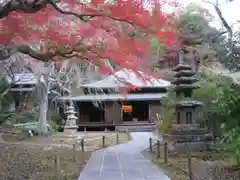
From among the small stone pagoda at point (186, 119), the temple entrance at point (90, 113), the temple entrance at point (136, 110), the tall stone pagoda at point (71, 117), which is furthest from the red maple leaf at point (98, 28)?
the temple entrance at point (136, 110)

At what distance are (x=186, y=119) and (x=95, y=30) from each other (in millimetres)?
6297

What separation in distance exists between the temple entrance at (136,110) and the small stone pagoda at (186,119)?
19.7 metres

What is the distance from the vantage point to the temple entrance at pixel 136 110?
36.1 meters

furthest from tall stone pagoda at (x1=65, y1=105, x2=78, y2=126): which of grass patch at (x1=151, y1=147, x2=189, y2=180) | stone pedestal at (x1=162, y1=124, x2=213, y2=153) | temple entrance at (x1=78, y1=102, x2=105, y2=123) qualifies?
grass patch at (x1=151, y1=147, x2=189, y2=180)

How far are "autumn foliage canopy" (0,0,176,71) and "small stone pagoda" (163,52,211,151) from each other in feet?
10.4

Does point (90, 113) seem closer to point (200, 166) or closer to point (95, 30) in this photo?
point (95, 30)

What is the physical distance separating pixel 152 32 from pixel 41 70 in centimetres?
1459

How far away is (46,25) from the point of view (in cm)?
1338

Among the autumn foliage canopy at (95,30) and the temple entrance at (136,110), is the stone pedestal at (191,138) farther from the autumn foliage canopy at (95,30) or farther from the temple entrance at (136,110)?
the temple entrance at (136,110)

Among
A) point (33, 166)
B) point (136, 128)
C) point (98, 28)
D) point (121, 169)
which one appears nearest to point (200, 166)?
point (121, 169)

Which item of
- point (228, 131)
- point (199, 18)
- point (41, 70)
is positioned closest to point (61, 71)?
point (41, 70)

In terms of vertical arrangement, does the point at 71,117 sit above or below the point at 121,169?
above

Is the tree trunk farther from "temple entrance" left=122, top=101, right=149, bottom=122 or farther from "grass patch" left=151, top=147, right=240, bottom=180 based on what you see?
"temple entrance" left=122, top=101, right=149, bottom=122

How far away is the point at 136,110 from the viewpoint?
36.8 m
